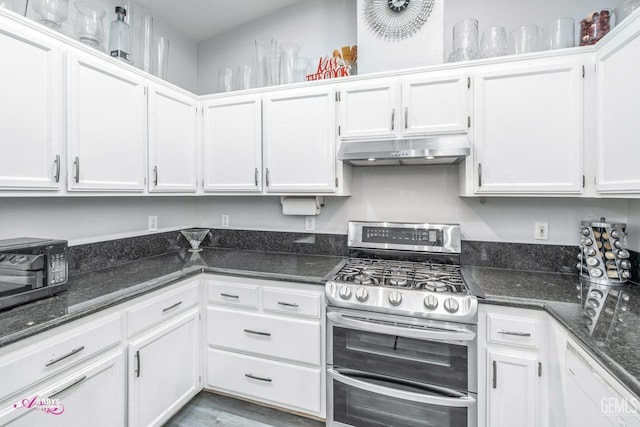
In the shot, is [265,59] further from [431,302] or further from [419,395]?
[419,395]

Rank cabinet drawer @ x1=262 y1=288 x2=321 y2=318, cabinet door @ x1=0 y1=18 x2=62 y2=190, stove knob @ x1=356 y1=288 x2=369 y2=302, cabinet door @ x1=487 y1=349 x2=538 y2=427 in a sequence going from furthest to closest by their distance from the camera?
cabinet drawer @ x1=262 y1=288 x2=321 y2=318 → stove knob @ x1=356 y1=288 x2=369 y2=302 → cabinet door @ x1=487 y1=349 x2=538 y2=427 → cabinet door @ x1=0 y1=18 x2=62 y2=190

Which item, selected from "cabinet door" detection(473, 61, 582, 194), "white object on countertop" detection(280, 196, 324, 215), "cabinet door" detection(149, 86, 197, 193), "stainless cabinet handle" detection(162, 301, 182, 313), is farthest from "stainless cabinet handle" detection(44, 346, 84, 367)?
"cabinet door" detection(473, 61, 582, 194)

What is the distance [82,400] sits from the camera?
1.32m

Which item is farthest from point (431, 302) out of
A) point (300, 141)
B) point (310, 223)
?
point (300, 141)

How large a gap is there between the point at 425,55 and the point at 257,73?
129 cm

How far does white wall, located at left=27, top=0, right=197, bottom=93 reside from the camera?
83.3 inches

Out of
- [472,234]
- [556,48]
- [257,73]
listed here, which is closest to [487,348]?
[472,234]

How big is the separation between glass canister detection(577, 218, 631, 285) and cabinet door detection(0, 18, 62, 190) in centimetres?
286

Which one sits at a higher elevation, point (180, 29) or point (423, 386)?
point (180, 29)

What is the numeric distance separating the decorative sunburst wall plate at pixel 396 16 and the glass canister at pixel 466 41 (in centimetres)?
24

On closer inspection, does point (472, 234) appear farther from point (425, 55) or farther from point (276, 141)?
point (276, 141)

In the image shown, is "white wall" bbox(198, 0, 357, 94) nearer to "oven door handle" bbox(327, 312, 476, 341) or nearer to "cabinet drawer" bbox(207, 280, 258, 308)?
"cabinet drawer" bbox(207, 280, 258, 308)

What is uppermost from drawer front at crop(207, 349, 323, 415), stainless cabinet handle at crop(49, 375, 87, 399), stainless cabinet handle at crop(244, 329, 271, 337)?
stainless cabinet handle at crop(49, 375, 87, 399)

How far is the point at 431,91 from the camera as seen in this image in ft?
6.27
